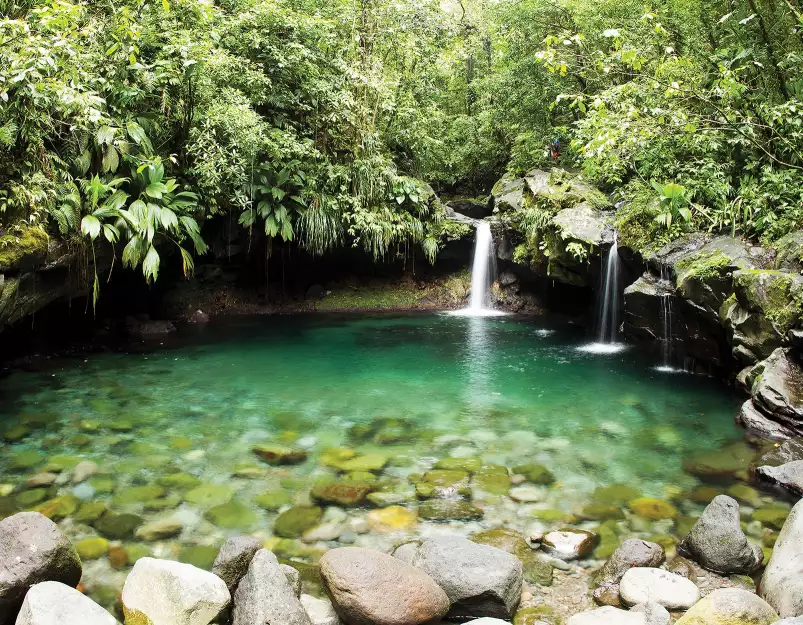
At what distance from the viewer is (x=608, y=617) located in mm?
3457

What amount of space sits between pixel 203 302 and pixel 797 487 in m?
12.7

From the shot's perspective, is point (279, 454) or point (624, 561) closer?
point (624, 561)

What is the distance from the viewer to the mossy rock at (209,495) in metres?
5.14

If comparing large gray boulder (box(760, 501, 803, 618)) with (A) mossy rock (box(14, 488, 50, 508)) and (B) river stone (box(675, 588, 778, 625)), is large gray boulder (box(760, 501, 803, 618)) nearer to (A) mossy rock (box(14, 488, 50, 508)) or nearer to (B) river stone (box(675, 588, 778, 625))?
(B) river stone (box(675, 588, 778, 625))

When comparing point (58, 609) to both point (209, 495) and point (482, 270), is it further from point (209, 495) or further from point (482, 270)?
point (482, 270)

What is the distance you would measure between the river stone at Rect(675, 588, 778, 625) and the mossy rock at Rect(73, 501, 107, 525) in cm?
439

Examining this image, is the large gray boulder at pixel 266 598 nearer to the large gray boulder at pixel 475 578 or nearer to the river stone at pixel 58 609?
the river stone at pixel 58 609

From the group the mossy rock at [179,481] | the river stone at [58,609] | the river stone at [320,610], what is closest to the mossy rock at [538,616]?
the river stone at [320,610]

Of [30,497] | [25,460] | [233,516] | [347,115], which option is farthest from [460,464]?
[347,115]

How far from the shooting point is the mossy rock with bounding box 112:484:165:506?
16.8 ft

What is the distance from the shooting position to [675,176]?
11.1 m

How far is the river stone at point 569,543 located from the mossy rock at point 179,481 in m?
3.21

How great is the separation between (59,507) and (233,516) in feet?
4.98

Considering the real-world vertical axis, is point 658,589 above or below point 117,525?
above
